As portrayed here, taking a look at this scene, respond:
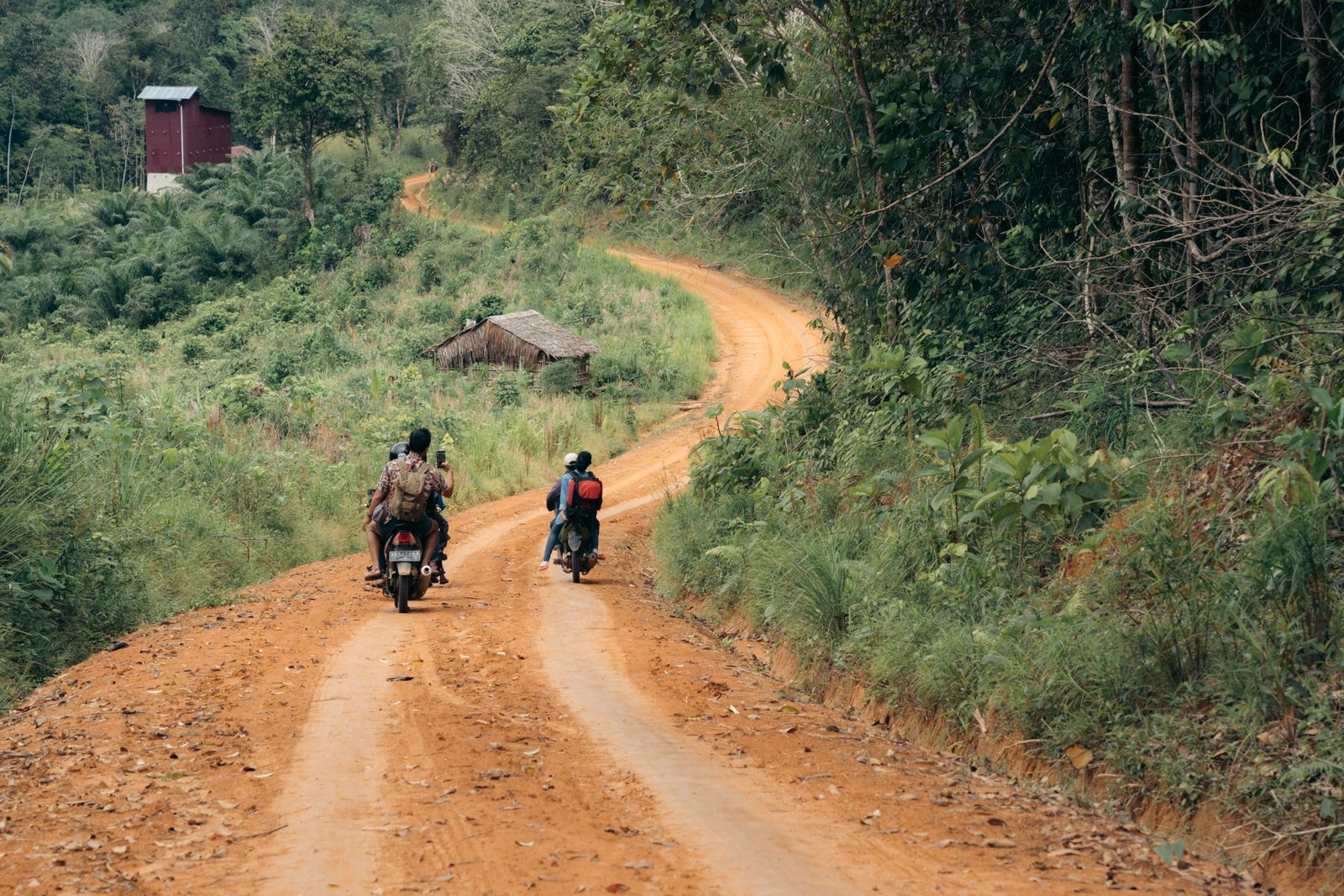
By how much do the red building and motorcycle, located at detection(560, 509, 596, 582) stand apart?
175 ft

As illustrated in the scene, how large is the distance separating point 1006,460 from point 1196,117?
3.84 m

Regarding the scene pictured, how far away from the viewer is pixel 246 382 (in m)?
24.7

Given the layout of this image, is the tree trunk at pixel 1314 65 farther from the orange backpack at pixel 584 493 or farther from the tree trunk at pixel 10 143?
the tree trunk at pixel 10 143

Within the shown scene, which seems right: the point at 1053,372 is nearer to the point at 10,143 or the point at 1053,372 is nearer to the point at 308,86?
the point at 308,86

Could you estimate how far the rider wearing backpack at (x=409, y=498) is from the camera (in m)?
11.6

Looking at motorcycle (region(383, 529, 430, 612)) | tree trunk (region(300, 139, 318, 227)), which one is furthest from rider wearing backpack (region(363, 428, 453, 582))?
tree trunk (region(300, 139, 318, 227))

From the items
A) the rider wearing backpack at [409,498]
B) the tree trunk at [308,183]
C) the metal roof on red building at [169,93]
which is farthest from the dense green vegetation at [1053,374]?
the metal roof on red building at [169,93]

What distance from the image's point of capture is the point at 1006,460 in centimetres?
822

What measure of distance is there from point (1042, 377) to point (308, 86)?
44.1 metres

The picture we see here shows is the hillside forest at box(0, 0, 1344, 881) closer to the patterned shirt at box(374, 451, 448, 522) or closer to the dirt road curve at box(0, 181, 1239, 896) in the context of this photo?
the dirt road curve at box(0, 181, 1239, 896)

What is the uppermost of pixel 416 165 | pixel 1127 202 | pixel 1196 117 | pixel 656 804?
pixel 416 165

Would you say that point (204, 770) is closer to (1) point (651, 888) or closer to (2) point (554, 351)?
(1) point (651, 888)

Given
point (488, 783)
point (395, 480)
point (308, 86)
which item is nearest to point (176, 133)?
point (308, 86)

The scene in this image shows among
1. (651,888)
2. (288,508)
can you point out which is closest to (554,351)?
(288,508)
